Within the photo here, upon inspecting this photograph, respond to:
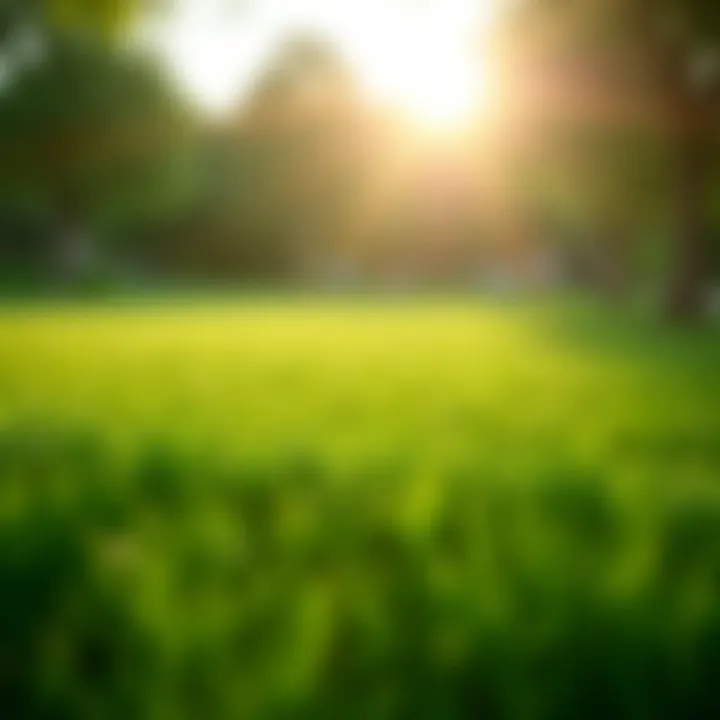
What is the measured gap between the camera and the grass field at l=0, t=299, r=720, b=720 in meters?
1.32

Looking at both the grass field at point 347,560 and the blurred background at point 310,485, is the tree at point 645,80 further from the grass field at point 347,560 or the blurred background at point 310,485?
the grass field at point 347,560

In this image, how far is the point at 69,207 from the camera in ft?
17.6

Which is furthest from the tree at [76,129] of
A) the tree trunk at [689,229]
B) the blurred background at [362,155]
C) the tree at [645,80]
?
the tree trunk at [689,229]

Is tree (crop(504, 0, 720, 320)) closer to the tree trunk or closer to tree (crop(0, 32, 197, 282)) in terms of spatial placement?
the tree trunk

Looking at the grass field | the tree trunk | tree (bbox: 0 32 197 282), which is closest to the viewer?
the grass field

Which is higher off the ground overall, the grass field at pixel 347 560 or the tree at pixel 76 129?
the tree at pixel 76 129

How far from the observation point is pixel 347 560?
1.62 m

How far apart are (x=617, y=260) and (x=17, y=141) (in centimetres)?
1683

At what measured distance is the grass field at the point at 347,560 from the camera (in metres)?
1.32

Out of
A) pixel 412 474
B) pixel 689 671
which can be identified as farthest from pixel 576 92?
pixel 689 671

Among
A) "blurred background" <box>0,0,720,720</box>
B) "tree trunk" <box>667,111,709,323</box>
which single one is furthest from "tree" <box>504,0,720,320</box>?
"blurred background" <box>0,0,720,720</box>

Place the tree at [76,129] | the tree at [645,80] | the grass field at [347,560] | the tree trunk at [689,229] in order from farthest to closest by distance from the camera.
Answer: the tree trunk at [689,229] → the tree at [645,80] → the tree at [76,129] → the grass field at [347,560]

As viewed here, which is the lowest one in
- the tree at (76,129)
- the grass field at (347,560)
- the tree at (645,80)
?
the grass field at (347,560)

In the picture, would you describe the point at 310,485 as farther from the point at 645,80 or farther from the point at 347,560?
the point at 645,80
